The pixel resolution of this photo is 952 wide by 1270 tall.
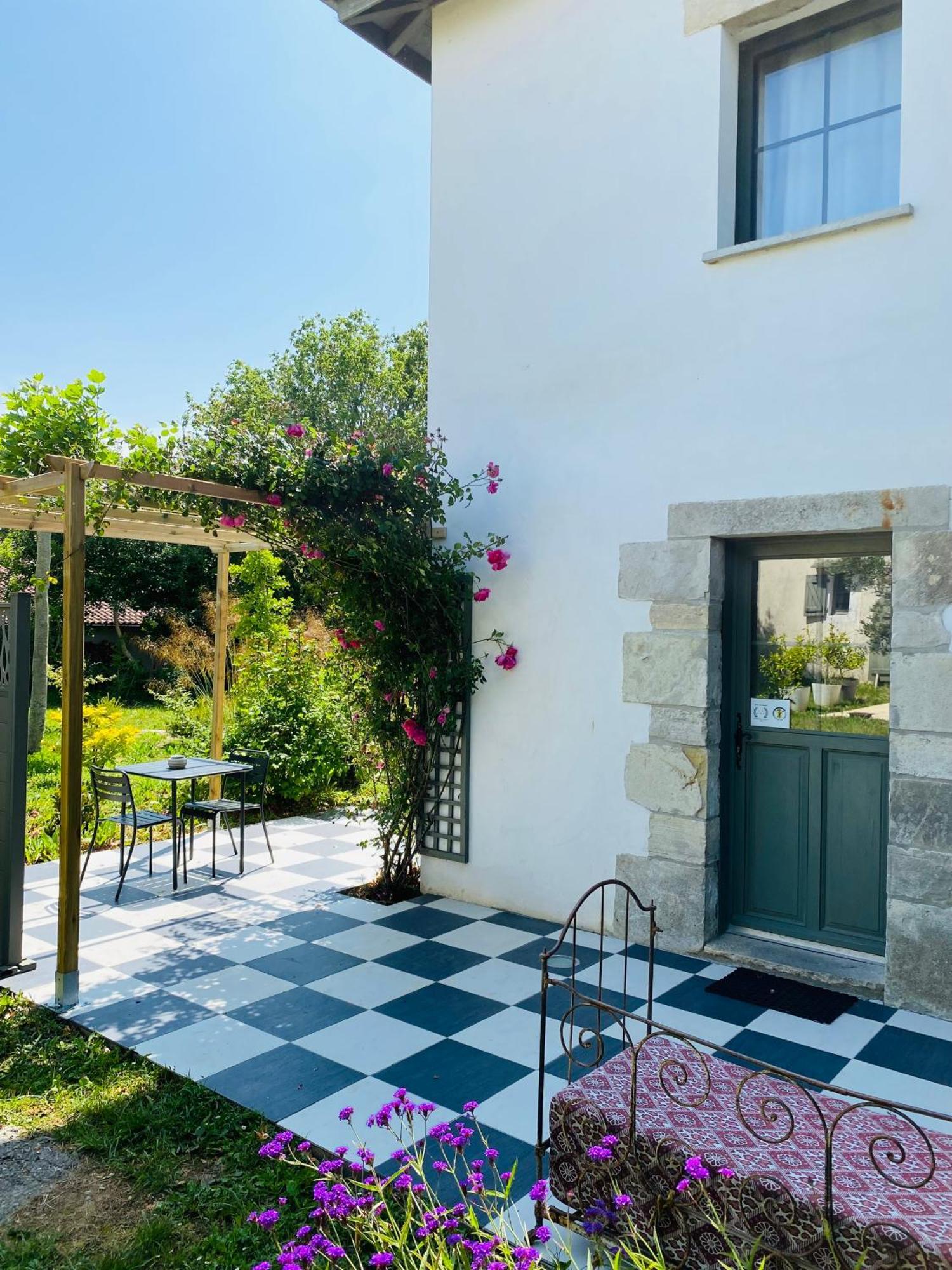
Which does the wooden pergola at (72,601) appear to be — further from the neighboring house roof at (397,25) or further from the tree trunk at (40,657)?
the tree trunk at (40,657)

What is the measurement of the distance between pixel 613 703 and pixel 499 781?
0.95 metres

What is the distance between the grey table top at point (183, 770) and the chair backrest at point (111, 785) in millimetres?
71

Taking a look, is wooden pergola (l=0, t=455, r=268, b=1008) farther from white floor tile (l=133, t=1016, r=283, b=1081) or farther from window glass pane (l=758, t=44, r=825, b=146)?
window glass pane (l=758, t=44, r=825, b=146)

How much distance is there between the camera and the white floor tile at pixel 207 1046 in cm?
342

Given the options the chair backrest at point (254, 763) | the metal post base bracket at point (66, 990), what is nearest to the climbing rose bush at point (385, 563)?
the chair backrest at point (254, 763)

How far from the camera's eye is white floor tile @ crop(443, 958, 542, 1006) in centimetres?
408

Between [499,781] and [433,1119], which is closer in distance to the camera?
[433,1119]

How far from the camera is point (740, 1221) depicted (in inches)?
78.6

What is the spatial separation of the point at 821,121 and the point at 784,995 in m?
4.29

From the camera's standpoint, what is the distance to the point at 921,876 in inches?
153

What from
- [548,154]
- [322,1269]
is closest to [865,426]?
[548,154]

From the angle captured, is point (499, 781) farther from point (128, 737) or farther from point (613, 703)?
point (128, 737)

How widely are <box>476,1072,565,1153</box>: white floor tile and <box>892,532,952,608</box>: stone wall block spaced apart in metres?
2.51

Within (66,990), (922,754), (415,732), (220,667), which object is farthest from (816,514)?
(220,667)
